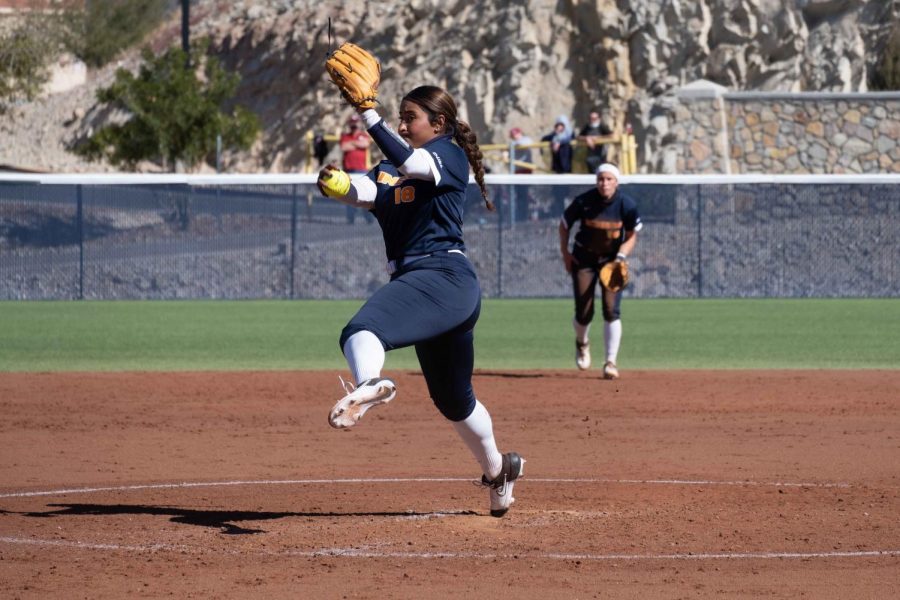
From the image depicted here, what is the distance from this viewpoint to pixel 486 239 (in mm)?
24188

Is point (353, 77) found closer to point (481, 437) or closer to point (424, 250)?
point (424, 250)

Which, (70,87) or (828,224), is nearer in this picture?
(828,224)

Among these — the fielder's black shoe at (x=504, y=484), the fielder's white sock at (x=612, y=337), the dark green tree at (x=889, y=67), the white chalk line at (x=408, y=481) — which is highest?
the dark green tree at (x=889, y=67)

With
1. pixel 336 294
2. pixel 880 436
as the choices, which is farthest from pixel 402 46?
pixel 880 436

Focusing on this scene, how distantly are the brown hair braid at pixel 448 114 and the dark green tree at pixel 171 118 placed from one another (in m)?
31.3

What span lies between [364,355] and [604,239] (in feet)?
25.3

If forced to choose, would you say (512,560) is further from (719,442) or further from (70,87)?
(70,87)

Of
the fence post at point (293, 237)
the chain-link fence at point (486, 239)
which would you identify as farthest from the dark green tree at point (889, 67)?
the fence post at point (293, 237)

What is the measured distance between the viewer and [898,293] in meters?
23.9

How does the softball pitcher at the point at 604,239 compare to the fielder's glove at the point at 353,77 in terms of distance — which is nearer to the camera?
the fielder's glove at the point at 353,77

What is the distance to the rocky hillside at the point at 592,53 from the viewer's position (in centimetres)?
3828

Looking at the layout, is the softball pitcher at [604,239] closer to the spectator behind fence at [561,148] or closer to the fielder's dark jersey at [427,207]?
the fielder's dark jersey at [427,207]

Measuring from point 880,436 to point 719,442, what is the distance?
1.18 metres

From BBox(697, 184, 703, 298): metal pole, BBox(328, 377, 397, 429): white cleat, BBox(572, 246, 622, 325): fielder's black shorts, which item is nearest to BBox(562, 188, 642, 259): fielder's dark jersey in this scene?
BBox(572, 246, 622, 325): fielder's black shorts
